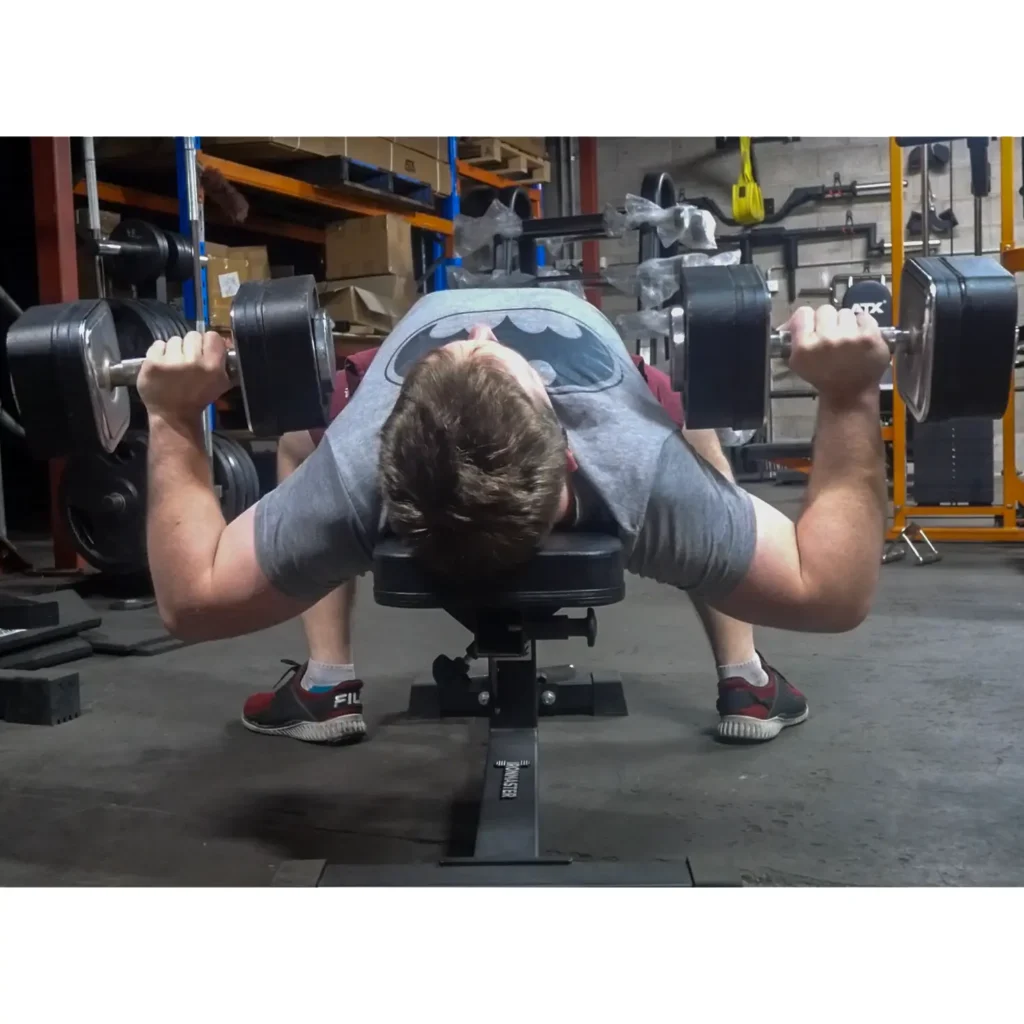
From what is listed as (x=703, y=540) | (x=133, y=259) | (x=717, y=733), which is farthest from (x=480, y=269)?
(x=703, y=540)

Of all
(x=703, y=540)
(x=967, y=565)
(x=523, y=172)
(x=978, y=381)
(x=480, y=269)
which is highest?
(x=523, y=172)

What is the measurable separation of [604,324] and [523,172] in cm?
286

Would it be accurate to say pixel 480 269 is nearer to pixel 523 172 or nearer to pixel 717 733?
pixel 717 733

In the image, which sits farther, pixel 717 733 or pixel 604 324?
pixel 717 733

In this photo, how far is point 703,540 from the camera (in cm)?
91

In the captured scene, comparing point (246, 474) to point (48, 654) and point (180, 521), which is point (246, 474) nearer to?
point (48, 654)

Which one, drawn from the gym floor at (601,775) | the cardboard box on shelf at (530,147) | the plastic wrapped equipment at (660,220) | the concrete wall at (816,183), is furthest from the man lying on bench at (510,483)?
the concrete wall at (816,183)

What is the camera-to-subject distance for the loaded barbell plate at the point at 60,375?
960mm

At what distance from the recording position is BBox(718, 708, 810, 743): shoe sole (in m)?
1.39

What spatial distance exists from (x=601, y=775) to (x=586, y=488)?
1.63ft

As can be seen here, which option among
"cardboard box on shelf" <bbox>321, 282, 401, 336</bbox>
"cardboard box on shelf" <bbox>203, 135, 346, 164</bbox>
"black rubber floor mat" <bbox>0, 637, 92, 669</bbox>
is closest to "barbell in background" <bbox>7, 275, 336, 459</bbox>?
"black rubber floor mat" <bbox>0, 637, 92, 669</bbox>

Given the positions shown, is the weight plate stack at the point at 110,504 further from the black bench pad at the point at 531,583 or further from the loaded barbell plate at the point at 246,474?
the black bench pad at the point at 531,583
